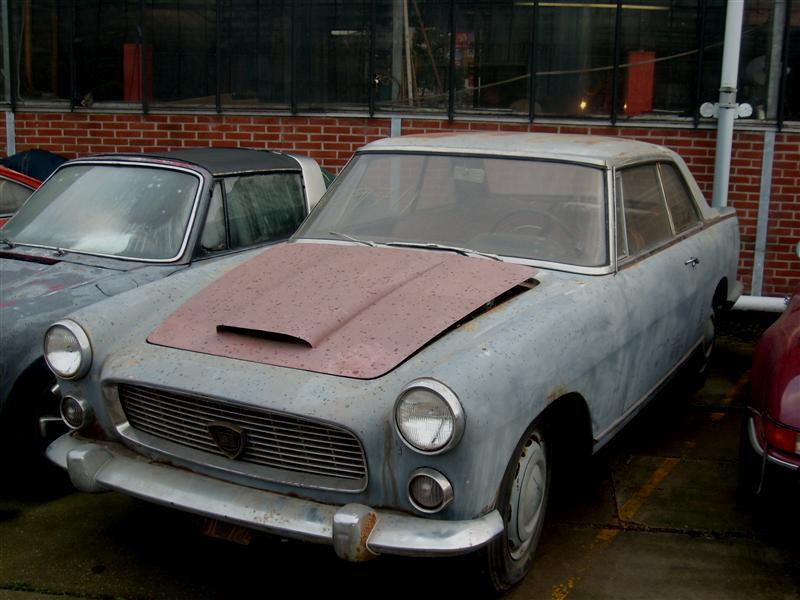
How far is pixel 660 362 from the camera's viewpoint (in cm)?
459

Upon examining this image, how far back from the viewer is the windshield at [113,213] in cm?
511

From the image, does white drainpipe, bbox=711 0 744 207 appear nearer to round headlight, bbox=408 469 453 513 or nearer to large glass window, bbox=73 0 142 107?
large glass window, bbox=73 0 142 107

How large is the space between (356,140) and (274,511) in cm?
580

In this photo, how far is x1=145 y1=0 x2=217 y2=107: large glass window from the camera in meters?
8.55

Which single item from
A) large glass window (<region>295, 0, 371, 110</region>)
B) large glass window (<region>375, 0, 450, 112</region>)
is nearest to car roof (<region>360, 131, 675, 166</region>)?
large glass window (<region>375, 0, 450, 112</region>)

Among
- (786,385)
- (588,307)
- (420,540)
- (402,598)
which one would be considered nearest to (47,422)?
(402,598)

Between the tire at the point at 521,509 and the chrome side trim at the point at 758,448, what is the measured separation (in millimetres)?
877

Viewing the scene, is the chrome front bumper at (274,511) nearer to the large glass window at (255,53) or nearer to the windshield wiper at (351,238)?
the windshield wiper at (351,238)

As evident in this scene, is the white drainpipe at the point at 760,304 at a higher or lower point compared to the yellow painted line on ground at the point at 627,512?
higher

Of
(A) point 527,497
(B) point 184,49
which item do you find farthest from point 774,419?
(B) point 184,49

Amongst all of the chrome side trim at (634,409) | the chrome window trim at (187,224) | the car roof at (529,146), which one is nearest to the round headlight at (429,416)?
the chrome side trim at (634,409)

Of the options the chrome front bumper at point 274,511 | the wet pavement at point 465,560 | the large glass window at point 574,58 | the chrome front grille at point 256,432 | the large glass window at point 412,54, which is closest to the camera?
the chrome front bumper at point 274,511

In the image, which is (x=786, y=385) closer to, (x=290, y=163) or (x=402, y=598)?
(x=402, y=598)

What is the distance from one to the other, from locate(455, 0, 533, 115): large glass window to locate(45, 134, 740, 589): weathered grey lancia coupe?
11.0 feet
